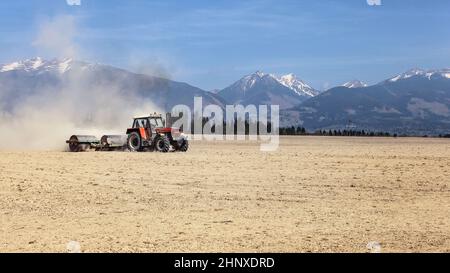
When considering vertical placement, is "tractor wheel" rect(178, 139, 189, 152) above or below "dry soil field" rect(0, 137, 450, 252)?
above

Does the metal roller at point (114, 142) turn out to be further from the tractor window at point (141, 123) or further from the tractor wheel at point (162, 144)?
the tractor wheel at point (162, 144)

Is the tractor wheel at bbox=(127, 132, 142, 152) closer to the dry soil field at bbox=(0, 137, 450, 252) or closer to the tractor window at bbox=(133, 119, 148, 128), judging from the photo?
the tractor window at bbox=(133, 119, 148, 128)

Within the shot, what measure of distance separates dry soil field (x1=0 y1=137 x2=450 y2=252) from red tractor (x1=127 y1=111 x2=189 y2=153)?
34.5 ft

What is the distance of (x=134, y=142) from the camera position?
4369 centimetres

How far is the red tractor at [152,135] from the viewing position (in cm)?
4279

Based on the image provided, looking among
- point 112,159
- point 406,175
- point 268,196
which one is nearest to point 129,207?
point 268,196

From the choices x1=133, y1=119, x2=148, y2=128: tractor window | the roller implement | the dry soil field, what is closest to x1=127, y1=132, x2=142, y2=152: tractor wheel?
the roller implement

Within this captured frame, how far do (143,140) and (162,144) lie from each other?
59.2 inches

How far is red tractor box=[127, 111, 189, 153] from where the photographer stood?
42.8 metres

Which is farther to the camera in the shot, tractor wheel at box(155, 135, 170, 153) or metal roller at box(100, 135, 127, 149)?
metal roller at box(100, 135, 127, 149)

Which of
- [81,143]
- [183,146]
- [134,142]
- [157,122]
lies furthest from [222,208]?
[81,143]

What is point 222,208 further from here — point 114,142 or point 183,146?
point 114,142
